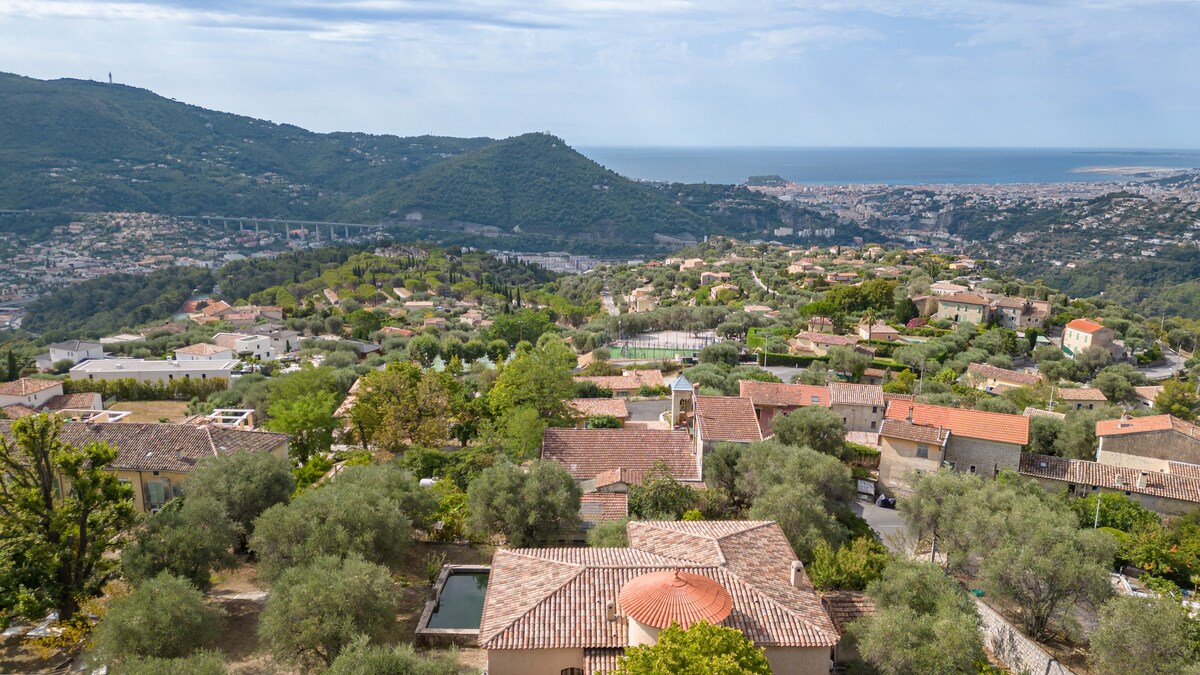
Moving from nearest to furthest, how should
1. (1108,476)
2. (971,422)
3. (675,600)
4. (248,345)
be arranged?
(675,600) → (1108,476) → (971,422) → (248,345)

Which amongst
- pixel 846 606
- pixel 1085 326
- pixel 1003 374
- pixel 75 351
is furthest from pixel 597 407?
pixel 75 351

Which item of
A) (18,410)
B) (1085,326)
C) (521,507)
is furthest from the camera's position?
(1085,326)

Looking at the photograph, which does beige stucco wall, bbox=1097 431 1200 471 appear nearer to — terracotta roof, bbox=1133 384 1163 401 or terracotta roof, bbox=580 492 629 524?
terracotta roof, bbox=1133 384 1163 401

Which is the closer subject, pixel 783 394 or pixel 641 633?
pixel 641 633

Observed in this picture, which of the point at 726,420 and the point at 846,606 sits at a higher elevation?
the point at 726,420

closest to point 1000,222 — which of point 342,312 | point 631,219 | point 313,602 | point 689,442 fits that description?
point 631,219

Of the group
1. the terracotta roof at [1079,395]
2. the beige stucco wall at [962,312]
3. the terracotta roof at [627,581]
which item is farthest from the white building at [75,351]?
the beige stucco wall at [962,312]

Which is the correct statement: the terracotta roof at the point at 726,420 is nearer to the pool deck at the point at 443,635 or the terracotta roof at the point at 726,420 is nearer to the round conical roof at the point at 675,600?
the pool deck at the point at 443,635

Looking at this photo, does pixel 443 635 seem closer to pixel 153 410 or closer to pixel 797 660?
pixel 797 660

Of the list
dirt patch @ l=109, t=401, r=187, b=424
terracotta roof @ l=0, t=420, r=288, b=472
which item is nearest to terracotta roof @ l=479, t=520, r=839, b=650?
terracotta roof @ l=0, t=420, r=288, b=472
